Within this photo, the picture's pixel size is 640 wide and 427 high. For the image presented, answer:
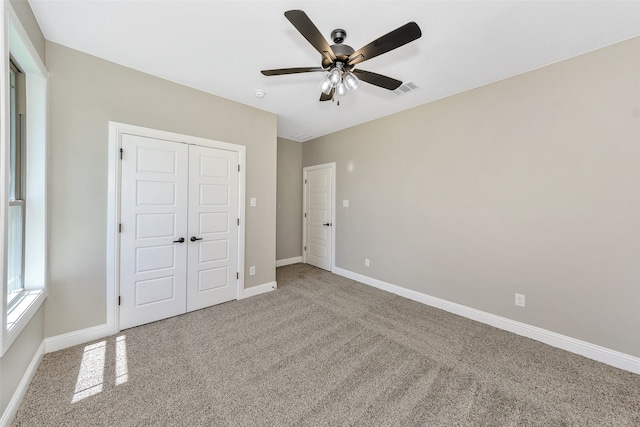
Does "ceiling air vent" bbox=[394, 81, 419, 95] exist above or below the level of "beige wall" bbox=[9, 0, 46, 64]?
above

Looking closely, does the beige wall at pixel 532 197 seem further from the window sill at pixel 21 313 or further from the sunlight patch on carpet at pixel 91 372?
the window sill at pixel 21 313

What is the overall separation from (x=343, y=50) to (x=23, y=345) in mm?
3102

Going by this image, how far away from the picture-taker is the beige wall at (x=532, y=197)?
2.07 meters

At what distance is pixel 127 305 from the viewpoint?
2.56 metres

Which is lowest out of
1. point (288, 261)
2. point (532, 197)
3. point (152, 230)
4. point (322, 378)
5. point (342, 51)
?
point (322, 378)

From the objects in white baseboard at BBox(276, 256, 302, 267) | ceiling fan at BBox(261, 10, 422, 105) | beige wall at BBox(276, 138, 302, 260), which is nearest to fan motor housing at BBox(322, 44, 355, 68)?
ceiling fan at BBox(261, 10, 422, 105)

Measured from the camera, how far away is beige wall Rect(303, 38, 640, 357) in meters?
2.07

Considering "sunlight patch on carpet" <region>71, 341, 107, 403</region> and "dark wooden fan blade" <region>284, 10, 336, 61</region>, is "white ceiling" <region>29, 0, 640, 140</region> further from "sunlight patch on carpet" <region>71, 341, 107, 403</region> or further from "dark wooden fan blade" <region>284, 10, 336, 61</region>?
"sunlight patch on carpet" <region>71, 341, 107, 403</region>

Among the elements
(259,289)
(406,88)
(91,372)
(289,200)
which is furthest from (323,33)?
(289,200)

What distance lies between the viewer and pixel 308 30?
1.47m

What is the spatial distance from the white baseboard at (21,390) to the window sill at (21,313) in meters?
0.38

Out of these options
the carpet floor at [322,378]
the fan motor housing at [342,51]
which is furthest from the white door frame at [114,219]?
the fan motor housing at [342,51]

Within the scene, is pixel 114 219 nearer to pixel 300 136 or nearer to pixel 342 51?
pixel 342 51

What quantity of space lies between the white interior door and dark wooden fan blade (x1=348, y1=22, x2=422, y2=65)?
9.90 feet
